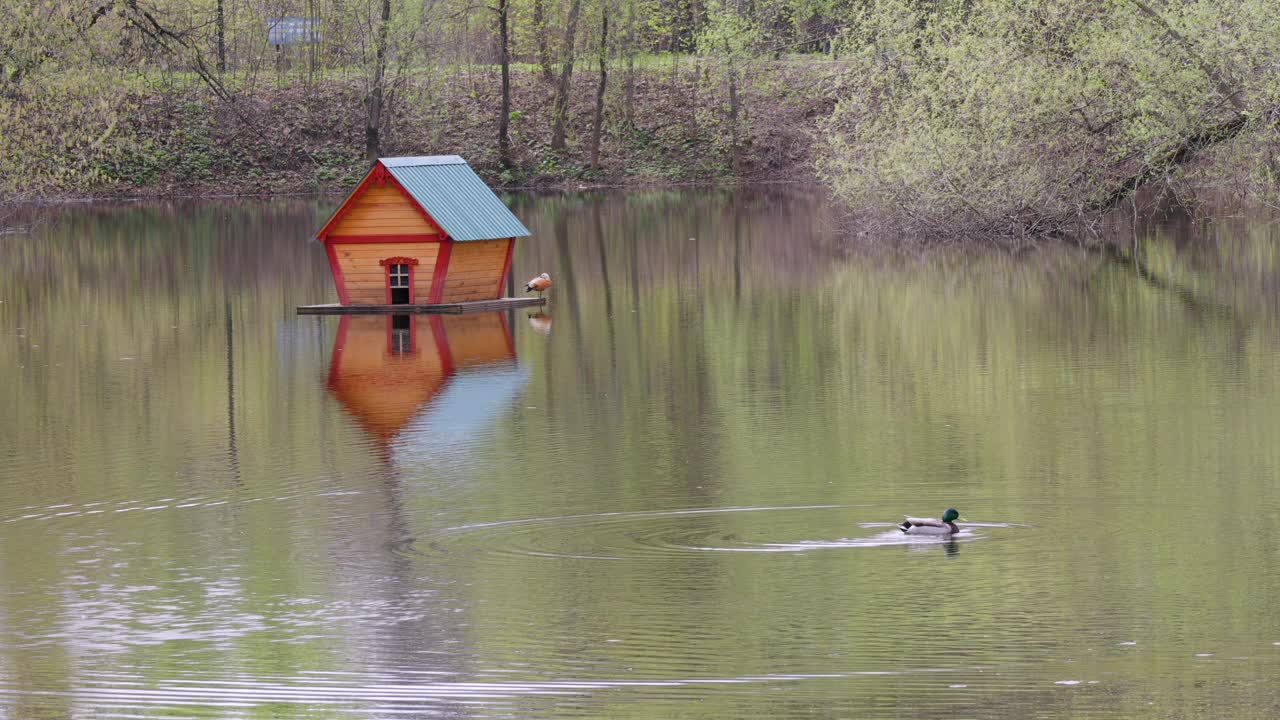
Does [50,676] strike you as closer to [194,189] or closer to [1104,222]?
[1104,222]

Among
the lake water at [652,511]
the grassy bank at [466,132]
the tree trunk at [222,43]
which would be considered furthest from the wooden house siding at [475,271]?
the tree trunk at [222,43]

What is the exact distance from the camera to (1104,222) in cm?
4050

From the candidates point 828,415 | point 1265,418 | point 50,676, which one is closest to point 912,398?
point 828,415

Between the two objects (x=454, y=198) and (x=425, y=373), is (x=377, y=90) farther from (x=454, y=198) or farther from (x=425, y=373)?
(x=425, y=373)

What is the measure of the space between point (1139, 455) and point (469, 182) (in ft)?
51.7

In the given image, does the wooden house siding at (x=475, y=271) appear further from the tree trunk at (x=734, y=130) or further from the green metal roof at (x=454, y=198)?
the tree trunk at (x=734, y=130)

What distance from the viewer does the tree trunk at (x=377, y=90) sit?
59625 millimetres

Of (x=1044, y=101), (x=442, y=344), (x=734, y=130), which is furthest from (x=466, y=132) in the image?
(x=442, y=344)

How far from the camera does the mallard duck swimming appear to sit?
12438 mm

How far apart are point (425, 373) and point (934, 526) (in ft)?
33.1

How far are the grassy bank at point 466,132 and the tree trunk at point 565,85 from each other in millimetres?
516

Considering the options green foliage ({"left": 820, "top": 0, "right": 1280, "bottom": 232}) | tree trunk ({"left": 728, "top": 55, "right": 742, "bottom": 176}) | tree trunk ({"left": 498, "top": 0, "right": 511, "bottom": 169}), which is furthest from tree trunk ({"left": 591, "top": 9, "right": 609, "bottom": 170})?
green foliage ({"left": 820, "top": 0, "right": 1280, "bottom": 232})

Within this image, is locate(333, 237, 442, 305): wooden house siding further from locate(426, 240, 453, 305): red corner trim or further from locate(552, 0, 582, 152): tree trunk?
locate(552, 0, 582, 152): tree trunk

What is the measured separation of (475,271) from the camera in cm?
2889
